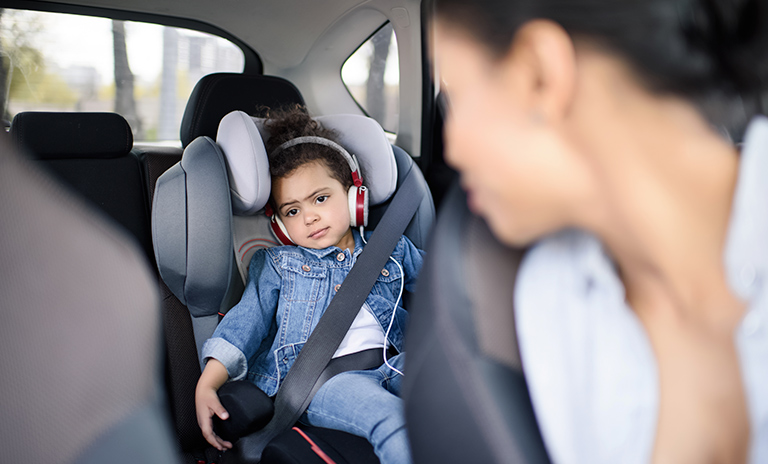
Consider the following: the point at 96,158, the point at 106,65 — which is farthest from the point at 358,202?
the point at 106,65

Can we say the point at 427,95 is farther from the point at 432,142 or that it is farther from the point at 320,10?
the point at 320,10

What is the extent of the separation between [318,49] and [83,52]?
103 centimetres

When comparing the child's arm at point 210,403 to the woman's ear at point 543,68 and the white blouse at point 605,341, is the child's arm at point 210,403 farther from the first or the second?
the woman's ear at point 543,68

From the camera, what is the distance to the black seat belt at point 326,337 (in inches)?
58.0

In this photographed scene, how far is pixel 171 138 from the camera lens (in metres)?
2.72

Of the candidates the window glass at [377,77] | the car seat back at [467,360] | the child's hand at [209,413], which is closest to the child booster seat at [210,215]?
the child's hand at [209,413]

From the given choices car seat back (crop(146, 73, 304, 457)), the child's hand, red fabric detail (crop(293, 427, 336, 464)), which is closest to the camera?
red fabric detail (crop(293, 427, 336, 464))

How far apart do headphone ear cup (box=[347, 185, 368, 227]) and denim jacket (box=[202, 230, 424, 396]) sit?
131 millimetres

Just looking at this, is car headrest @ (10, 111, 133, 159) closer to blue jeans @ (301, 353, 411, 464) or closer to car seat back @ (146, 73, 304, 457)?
car seat back @ (146, 73, 304, 457)

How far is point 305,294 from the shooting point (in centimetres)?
167

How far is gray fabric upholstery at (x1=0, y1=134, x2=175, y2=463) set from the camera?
1.45 ft

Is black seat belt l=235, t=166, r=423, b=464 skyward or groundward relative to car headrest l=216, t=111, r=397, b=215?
groundward

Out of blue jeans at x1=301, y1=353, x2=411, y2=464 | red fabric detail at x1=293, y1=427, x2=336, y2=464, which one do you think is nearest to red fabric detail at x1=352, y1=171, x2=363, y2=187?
blue jeans at x1=301, y1=353, x2=411, y2=464

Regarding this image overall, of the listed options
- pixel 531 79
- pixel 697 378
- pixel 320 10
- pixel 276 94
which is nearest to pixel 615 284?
pixel 697 378
